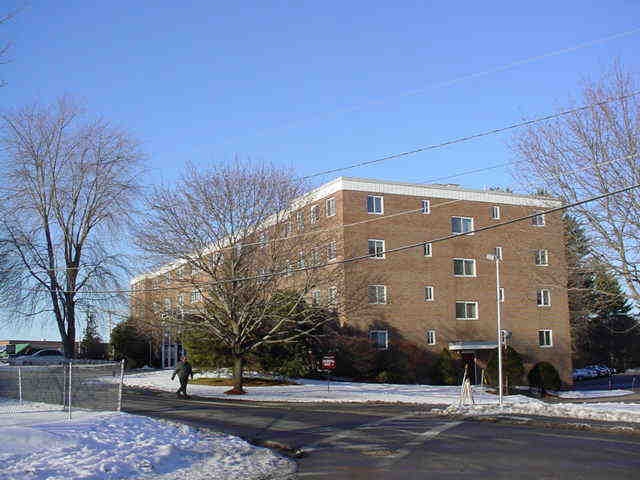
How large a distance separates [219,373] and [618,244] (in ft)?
76.8

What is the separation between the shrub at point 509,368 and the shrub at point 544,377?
0.84 m

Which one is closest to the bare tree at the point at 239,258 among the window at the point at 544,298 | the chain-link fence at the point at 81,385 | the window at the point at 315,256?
the window at the point at 315,256

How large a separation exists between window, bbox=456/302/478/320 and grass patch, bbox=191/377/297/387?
1582 centimetres

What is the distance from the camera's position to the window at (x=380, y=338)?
4566 centimetres

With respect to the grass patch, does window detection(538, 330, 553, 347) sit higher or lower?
higher

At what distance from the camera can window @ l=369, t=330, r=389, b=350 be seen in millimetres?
45656

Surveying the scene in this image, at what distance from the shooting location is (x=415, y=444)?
15305 millimetres

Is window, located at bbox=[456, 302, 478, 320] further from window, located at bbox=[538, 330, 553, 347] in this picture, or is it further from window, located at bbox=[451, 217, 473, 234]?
window, located at bbox=[538, 330, 553, 347]

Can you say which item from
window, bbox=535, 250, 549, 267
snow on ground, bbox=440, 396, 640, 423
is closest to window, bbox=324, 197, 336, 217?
window, bbox=535, 250, 549, 267

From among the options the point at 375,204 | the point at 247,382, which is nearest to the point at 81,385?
the point at 247,382

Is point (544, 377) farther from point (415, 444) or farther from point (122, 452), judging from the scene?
point (122, 452)

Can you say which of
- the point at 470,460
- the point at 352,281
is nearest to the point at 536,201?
the point at 352,281

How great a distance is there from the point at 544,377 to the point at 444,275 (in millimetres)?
9587

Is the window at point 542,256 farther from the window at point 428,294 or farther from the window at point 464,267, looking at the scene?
the window at point 464,267
